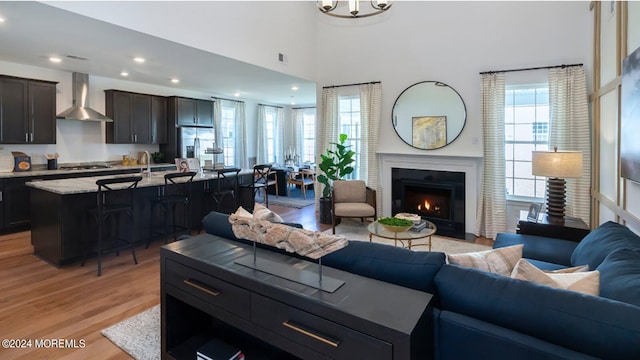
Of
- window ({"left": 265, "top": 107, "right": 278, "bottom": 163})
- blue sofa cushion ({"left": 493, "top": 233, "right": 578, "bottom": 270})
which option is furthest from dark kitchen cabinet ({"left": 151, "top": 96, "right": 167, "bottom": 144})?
blue sofa cushion ({"left": 493, "top": 233, "right": 578, "bottom": 270})

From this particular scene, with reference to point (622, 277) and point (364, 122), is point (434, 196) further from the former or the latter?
point (622, 277)

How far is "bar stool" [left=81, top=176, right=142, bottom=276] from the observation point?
3596 mm

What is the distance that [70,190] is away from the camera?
3.50 metres

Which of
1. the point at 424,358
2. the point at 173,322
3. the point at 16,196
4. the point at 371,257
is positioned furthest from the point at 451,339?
the point at 16,196

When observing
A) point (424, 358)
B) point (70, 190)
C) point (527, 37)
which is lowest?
point (424, 358)

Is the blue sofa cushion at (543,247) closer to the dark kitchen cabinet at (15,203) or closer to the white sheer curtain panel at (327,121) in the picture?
the white sheer curtain panel at (327,121)

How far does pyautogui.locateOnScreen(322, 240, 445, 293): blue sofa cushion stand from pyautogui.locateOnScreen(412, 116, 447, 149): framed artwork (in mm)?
4078

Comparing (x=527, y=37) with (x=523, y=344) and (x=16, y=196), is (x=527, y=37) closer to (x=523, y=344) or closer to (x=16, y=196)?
(x=523, y=344)

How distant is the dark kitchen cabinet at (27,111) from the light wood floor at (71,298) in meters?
1.99

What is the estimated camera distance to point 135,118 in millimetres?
6656

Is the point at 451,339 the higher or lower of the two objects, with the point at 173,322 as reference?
higher

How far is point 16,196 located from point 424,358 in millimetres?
6369

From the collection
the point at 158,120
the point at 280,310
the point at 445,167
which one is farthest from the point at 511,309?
the point at 158,120

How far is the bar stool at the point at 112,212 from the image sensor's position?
360cm
